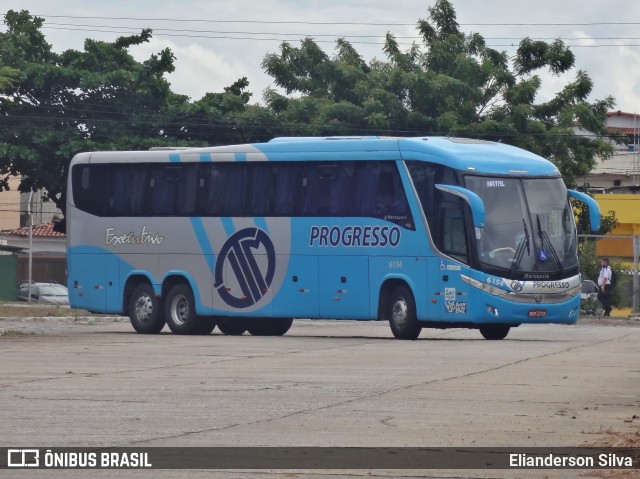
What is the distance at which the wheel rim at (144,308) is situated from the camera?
3059cm

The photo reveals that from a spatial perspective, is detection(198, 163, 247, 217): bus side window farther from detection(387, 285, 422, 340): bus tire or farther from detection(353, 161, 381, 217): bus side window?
detection(387, 285, 422, 340): bus tire

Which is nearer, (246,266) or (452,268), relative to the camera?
(452,268)

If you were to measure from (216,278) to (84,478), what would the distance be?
2079 cm

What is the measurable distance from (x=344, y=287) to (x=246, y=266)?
2.43 m

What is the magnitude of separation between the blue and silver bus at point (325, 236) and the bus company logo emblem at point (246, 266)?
1.0 inches

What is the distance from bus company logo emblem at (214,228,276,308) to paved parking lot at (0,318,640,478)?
3147 mm

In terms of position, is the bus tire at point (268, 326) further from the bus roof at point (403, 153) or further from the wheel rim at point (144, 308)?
the bus roof at point (403, 153)

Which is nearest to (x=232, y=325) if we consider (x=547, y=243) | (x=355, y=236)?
(x=355, y=236)

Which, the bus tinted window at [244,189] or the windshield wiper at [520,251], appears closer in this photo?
the windshield wiper at [520,251]

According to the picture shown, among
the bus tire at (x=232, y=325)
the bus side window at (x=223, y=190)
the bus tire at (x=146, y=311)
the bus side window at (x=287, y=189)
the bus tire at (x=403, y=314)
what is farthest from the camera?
the bus tire at (x=232, y=325)

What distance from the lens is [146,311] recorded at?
101ft

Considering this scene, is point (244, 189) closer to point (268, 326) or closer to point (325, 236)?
point (325, 236)

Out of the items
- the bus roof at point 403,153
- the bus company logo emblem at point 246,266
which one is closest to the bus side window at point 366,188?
the bus roof at point 403,153

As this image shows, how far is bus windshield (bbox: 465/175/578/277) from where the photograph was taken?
26.6 m
